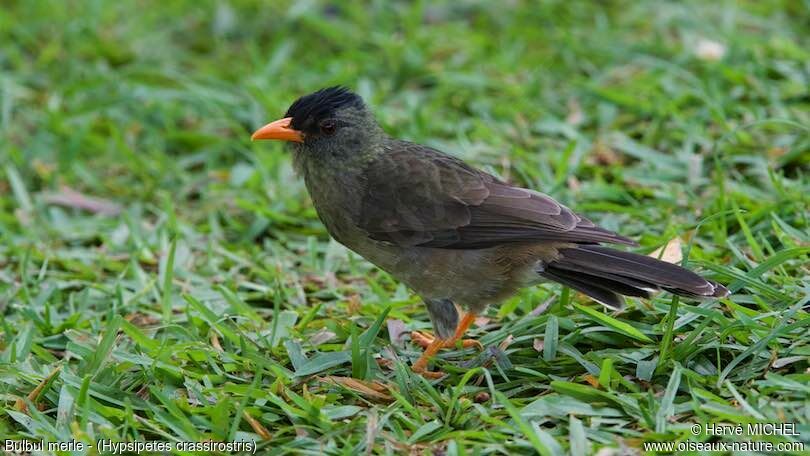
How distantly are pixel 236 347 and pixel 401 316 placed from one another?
835 mm

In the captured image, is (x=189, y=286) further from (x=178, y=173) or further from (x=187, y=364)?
(x=178, y=173)

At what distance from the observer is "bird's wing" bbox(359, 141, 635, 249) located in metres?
4.55

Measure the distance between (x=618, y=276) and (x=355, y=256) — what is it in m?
1.96

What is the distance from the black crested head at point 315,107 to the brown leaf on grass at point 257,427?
154 centimetres

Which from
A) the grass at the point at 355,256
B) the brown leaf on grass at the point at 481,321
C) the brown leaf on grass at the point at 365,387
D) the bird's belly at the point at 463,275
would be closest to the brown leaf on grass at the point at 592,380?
the grass at the point at 355,256

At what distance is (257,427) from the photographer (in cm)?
403

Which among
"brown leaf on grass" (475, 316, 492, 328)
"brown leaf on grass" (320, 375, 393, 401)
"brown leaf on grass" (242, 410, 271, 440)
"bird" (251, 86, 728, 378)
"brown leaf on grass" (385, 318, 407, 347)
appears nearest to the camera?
"brown leaf on grass" (242, 410, 271, 440)

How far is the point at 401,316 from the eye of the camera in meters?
5.11

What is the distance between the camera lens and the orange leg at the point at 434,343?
4.55 m

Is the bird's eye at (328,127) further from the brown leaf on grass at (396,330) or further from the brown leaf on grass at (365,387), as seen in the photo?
the brown leaf on grass at (365,387)

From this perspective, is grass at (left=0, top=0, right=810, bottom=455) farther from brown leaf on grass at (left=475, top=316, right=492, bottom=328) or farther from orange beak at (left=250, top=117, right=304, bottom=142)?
orange beak at (left=250, top=117, right=304, bottom=142)

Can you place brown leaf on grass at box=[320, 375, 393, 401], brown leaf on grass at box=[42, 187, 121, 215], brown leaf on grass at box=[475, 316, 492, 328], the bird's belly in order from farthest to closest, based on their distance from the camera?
brown leaf on grass at box=[42, 187, 121, 215], brown leaf on grass at box=[475, 316, 492, 328], the bird's belly, brown leaf on grass at box=[320, 375, 393, 401]

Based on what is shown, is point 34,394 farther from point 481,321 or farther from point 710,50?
point 710,50

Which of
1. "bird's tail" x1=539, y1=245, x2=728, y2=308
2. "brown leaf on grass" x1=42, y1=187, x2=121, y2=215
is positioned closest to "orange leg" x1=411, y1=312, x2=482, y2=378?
"bird's tail" x1=539, y1=245, x2=728, y2=308
